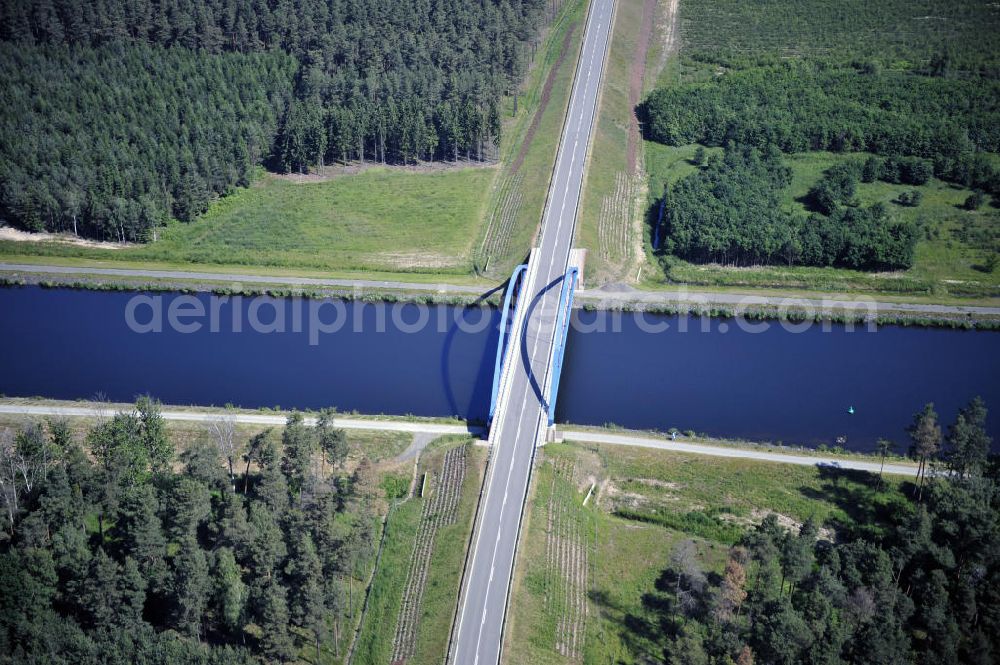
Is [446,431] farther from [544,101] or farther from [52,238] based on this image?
[544,101]

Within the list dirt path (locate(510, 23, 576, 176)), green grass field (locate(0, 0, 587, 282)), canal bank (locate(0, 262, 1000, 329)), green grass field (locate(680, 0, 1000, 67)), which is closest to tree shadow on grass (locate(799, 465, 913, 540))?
canal bank (locate(0, 262, 1000, 329))

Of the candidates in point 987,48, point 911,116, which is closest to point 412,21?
point 911,116

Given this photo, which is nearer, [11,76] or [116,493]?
[116,493]

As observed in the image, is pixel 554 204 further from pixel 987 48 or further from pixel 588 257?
pixel 987 48

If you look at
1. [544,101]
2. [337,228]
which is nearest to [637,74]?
[544,101]

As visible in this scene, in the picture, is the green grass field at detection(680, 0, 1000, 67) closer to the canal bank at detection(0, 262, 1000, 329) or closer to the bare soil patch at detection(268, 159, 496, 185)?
the bare soil patch at detection(268, 159, 496, 185)

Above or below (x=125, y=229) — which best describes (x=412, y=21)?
above

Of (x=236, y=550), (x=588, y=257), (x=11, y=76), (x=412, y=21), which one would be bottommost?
(x=236, y=550)
